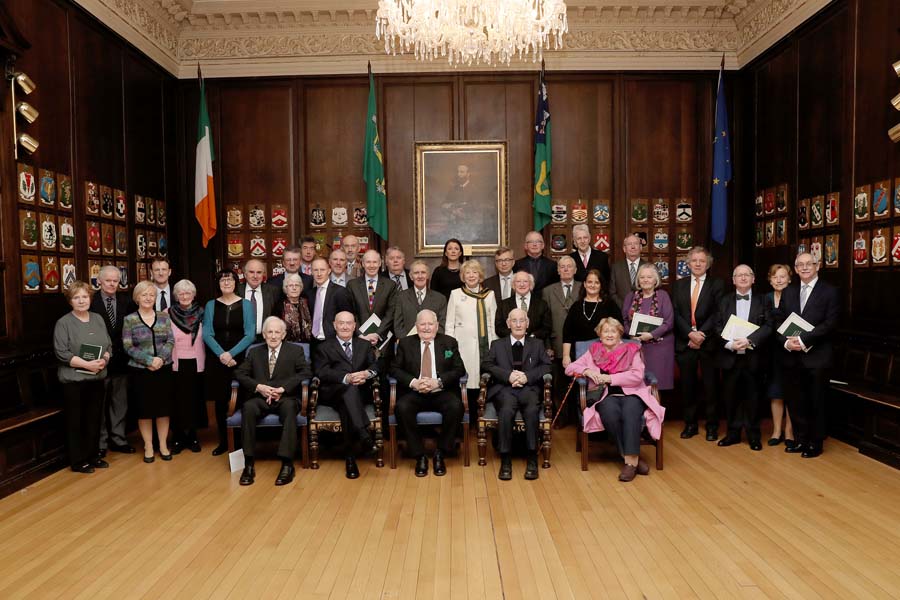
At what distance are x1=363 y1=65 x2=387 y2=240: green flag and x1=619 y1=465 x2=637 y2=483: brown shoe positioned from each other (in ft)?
15.7

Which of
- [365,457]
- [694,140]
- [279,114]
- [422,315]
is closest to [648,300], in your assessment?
[422,315]

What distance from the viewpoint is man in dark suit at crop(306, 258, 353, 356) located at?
6168mm

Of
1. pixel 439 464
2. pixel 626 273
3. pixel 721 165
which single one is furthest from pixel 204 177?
pixel 721 165

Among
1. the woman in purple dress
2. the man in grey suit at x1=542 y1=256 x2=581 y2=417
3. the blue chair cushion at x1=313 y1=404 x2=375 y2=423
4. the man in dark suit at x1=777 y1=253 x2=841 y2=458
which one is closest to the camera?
the blue chair cushion at x1=313 y1=404 x2=375 y2=423

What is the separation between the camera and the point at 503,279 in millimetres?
6625

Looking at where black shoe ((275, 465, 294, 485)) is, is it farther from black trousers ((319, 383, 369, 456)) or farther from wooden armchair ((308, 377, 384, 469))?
black trousers ((319, 383, 369, 456))

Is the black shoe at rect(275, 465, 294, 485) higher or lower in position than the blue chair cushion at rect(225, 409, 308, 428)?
lower

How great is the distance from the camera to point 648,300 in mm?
6312

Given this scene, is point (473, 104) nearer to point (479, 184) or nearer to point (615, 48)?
Result: point (479, 184)

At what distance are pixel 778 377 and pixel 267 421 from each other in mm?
4506

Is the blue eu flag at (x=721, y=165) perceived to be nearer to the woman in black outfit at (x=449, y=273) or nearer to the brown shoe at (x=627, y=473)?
the woman in black outfit at (x=449, y=273)

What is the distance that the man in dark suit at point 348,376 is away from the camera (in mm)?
5406

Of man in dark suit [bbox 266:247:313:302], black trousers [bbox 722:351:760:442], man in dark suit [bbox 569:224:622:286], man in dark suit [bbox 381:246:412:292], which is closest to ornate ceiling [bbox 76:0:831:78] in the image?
man in dark suit [bbox 569:224:622:286]

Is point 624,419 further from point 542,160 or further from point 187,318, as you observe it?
point 542,160
